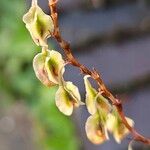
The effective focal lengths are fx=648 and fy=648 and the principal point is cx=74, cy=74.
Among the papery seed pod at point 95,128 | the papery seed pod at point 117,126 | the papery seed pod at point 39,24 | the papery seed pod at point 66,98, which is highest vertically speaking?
the papery seed pod at point 39,24

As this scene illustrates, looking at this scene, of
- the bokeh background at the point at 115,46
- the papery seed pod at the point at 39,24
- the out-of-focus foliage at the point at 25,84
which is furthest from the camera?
the out-of-focus foliage at the point at 25,84

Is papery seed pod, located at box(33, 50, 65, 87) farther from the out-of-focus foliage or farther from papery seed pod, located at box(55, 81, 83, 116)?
the out-of-focus foliage

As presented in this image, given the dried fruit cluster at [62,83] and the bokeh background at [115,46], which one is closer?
the dried fruit cluster at [62,83]

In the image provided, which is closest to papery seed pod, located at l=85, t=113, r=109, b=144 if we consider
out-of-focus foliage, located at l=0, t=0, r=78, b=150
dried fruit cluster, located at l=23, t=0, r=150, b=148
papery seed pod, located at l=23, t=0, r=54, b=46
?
dried fruit cluster, located at l=23, t=0, r=150, b=148

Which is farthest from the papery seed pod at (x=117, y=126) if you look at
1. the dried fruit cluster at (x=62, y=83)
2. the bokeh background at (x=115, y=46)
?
the bokeh background at (x=115, y=46)

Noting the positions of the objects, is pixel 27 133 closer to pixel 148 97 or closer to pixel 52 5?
pixel 148 97

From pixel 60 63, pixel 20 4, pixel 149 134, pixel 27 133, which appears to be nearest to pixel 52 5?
pixel 60 63

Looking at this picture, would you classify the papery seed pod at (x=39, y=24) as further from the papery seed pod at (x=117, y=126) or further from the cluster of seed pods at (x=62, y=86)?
the papery seed pod at (x=117, y=126)
